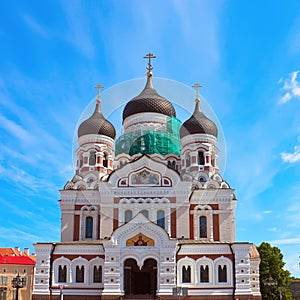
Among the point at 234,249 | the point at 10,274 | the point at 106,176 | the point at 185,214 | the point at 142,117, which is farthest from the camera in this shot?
the point at 10,274

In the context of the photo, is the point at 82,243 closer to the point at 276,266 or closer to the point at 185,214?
the point at 185,214

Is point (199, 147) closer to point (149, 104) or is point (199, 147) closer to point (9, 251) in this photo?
point (149, 104)

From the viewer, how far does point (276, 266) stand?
4622 centimetres

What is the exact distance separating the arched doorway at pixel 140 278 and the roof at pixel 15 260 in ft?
86.9

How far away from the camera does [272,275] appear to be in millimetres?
45875

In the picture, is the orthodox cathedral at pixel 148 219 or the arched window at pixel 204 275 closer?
the orthodox cathedral at pixel 148 219

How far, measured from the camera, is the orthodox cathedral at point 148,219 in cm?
3322

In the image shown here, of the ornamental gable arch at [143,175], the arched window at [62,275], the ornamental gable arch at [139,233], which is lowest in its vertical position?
the arched window at [62,275]

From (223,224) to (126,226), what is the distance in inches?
332

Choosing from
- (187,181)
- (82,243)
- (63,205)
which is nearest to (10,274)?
(63,205)

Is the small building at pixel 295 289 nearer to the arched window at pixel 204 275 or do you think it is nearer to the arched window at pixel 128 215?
the arched window at pixel 204 275

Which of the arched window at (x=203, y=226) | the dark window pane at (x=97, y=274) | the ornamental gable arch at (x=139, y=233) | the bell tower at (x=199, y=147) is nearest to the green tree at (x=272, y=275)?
the arched window at (x=203, y=226)

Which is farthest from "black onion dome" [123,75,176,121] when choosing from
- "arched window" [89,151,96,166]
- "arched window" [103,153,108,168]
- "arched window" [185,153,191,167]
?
"arched window" [89,151,96,166]

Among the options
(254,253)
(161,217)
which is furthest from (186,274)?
(254,253)
